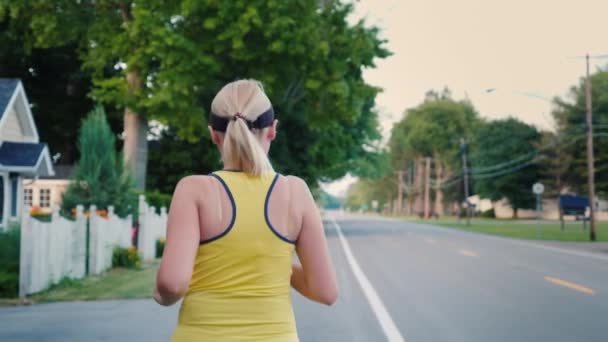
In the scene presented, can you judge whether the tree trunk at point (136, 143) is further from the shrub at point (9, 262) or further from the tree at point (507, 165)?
the tree at point (507, 165)

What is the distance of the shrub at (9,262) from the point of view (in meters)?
12.0

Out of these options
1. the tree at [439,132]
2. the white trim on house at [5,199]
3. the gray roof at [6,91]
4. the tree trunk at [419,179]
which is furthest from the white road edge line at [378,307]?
the tree trunk at [419,179]

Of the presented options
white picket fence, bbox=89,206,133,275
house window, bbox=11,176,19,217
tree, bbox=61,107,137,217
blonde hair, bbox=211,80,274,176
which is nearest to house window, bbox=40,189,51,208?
house window, bbox=11,176,19,217

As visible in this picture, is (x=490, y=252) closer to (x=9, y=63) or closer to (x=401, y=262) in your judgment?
(x=401, y=262)

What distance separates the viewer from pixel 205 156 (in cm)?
3884

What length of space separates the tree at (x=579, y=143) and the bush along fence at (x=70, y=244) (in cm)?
6937

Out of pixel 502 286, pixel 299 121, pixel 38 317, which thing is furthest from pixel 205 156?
pixel 38 317

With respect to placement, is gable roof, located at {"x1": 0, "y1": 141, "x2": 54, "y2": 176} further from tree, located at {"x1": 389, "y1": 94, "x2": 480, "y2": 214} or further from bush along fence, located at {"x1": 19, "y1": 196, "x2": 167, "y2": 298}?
tree, located at {"x1": 389, "y1": 94, "x2": 480, "y2": 214}

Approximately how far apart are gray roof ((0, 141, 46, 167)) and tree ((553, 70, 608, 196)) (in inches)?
2546

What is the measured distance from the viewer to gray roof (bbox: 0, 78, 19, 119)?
25006 mm

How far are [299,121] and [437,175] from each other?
278 feet

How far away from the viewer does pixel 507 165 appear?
3784 inches

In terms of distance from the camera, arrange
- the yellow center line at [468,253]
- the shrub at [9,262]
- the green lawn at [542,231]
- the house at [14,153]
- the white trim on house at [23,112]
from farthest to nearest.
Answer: the green lawn at [542,231]
the white trim on house at [23,112]
the house at [14,153]
the yellow center line at [468,253]
the shrub at [9,262]

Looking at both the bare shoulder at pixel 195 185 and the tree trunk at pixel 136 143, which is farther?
the tree trunk at pixel 136 143
